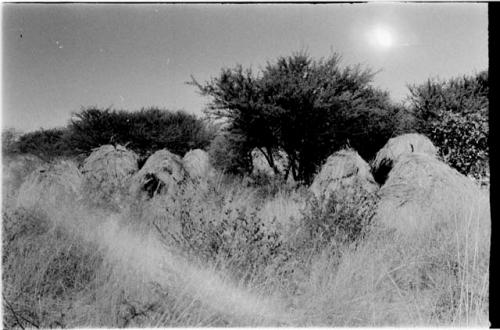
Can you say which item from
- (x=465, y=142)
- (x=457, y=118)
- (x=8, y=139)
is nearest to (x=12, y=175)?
(x=8, y=139)

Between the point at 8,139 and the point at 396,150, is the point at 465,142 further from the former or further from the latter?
the point at 8,139

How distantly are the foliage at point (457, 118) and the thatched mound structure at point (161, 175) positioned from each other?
5846mm

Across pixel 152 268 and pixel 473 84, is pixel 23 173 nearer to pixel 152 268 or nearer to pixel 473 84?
pixel 152 268

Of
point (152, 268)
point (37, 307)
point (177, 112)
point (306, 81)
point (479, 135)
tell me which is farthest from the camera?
point (177, 112)

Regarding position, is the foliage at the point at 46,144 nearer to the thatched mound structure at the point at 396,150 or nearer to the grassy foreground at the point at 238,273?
the grassy foreground at the point at 238,273

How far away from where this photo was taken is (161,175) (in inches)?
279

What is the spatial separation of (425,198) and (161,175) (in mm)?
4735

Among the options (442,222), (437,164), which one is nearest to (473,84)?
(437,164)

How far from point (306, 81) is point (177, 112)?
6.85 metres

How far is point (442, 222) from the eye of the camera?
4316 mm

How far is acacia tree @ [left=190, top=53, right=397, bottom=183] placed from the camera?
23.0ft

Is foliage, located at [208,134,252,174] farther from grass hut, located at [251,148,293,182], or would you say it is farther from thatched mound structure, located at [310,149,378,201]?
thatched mound structure, located at [310,149,378,201]

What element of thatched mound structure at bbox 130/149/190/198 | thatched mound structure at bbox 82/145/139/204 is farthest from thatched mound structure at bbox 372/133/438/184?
thatched mound structure at bbox 82/145/139/204

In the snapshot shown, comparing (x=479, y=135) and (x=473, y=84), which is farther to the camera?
(x=473, y=84)
